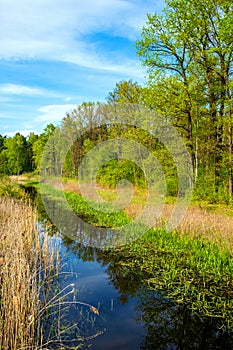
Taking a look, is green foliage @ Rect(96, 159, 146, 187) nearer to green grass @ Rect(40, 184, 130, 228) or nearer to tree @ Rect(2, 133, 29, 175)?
green grass @ Rect(40, 184, 130, 228)

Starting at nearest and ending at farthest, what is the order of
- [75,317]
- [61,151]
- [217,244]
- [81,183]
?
[75,317] → [217,244] → [81,183] → [61,151]

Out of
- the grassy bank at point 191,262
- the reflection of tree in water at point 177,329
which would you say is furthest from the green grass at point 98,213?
the reflection of tree in water at point 177,329

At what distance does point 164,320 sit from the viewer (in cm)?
599

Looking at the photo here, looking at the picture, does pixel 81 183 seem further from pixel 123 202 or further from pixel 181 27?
pixel 181 27

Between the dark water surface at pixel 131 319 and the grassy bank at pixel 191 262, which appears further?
the grassy bank at pixel 191 262

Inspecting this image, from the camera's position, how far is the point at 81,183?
2680cm

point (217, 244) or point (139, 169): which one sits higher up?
point (139, 169)

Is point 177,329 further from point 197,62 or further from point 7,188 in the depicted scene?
point 197,62

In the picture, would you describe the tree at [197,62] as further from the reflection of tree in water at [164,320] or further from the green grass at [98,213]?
the reflection of tree in water at [164,320]

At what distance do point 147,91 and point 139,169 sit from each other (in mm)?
7168

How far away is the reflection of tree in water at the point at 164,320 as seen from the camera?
17.3ft

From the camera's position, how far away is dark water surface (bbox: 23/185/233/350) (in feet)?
17.4

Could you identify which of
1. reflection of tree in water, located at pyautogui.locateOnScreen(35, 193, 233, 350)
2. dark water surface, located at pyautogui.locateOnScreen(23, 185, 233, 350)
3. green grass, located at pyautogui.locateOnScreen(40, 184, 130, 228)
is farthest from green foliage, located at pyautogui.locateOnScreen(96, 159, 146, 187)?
dark water surface, located at pyautogui.locateOnScreen(23, 185, 233, 350)

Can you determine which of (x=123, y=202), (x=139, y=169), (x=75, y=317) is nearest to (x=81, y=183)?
(x=139, y=169)
